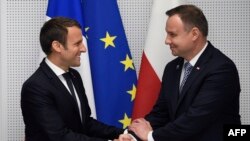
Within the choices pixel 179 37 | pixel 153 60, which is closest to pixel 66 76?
pixel 179 37

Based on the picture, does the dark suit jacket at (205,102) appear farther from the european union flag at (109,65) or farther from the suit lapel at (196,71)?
the european union flag at (109,65)

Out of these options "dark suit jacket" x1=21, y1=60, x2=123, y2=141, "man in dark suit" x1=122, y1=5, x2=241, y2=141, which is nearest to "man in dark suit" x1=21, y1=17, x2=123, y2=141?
"dark suit jacket" x1=21, y1=60, x2=123, y2=141

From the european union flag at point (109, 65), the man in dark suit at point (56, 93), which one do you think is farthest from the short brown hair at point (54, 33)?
the european union flag at point (109, 65)

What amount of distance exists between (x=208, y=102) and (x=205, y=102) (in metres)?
0.02

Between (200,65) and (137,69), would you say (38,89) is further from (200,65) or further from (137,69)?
(137,69)

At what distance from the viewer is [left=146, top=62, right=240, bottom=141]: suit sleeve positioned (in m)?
2.78

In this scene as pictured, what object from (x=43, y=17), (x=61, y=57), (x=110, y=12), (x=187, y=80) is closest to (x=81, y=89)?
(x=61, y=57)

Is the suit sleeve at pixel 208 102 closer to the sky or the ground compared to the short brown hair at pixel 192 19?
closer to the ground

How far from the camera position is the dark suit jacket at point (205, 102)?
2.79 meters

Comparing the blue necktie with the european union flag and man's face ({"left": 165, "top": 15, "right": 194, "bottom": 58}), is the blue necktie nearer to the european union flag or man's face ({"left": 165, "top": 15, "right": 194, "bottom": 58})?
man's face ({"left": 165, "top": 15, "right": 194, "bottom": 58})

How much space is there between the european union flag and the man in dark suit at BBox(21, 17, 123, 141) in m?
0.74

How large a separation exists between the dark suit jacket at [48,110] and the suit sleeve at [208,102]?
583mm

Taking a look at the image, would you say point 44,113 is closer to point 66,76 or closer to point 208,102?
point 66,76

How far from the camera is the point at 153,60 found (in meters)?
3.74
